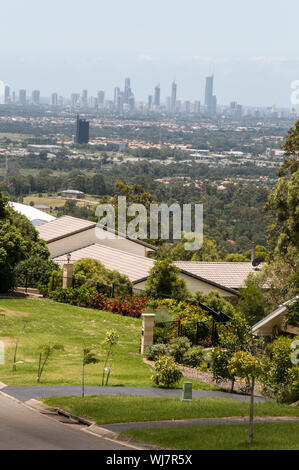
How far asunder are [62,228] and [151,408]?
105ft

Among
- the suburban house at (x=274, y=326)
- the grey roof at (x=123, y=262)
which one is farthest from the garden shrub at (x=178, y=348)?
the grey roof at (x=123, y=262)

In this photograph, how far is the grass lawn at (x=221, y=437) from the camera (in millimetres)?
11562

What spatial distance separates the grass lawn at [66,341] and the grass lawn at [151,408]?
2.25 metres

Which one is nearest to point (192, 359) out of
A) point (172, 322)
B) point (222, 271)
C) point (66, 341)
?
point (172, 322)

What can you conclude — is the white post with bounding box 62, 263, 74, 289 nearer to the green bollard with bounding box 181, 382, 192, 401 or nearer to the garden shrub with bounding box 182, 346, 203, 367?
the garden shrub with bounding box 182, 346, 203, 367

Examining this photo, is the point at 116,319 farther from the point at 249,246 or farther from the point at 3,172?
the point at 3,172

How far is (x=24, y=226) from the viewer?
3866 centimetres

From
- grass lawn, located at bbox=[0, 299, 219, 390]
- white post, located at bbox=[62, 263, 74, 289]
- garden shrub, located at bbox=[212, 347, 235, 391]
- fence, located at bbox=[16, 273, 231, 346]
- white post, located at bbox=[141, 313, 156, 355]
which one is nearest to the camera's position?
grass lawn, located at bbox=[0, 299, 219, 390]

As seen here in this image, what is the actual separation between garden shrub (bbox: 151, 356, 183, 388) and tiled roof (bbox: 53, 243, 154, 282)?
15340 mm

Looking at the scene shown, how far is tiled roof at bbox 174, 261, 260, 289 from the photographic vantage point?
3719 cm

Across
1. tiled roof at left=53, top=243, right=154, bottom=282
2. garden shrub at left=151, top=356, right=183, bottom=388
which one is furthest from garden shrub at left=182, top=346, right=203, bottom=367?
tiled roof at left=53, top=243, right=154, bottom=282

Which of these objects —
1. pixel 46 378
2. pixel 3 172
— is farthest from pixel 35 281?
pixel 3 172

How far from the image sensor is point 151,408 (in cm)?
1453

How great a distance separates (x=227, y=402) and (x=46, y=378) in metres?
4.34
